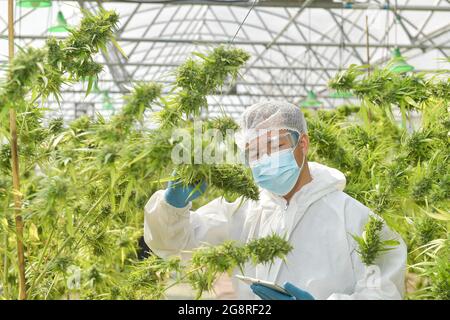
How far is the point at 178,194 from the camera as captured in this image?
Answer: 5.05 ft

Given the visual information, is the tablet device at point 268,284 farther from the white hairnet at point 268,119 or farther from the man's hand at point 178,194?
the white hairnet at point 268,119

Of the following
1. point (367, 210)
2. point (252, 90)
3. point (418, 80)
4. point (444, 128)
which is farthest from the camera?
point (252, 90)

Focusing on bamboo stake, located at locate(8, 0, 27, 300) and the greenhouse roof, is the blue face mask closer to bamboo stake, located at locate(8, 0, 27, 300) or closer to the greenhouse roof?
bamboo stake, located at locate(8, 0, 27, 300)

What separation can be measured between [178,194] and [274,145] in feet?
1.17

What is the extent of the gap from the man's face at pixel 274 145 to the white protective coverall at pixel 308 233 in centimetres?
10

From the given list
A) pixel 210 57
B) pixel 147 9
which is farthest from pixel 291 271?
pixel 147 9

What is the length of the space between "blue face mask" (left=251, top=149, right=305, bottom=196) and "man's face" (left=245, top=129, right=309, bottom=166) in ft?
0.05

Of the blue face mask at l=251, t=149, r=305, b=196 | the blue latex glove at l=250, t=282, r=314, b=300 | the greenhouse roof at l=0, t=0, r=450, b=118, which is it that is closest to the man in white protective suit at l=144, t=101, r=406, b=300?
A: the blue face mask at l=251, t=149, r=305, b=196

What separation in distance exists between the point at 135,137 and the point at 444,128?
3.39 feet

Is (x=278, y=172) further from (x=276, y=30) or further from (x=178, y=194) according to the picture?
(x=276, y=30)

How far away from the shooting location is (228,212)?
→ 6.38 ft

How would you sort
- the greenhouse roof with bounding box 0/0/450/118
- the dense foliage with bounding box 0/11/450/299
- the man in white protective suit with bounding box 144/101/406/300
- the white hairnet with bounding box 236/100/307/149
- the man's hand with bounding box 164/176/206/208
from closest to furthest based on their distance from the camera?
the dense foliage with bounding box 0/11/450/299 < the man's hand with bounding box 164/176/206/208 < the man in white protective suit with bounding box 144/101/406/300 < the white hairnet with bounding box 236/100/307/149 < the greenhouse roof with bounding box 0/0/450/118

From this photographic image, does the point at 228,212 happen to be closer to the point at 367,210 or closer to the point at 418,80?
the point at 367,210

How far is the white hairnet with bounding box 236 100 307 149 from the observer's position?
1.74 m
